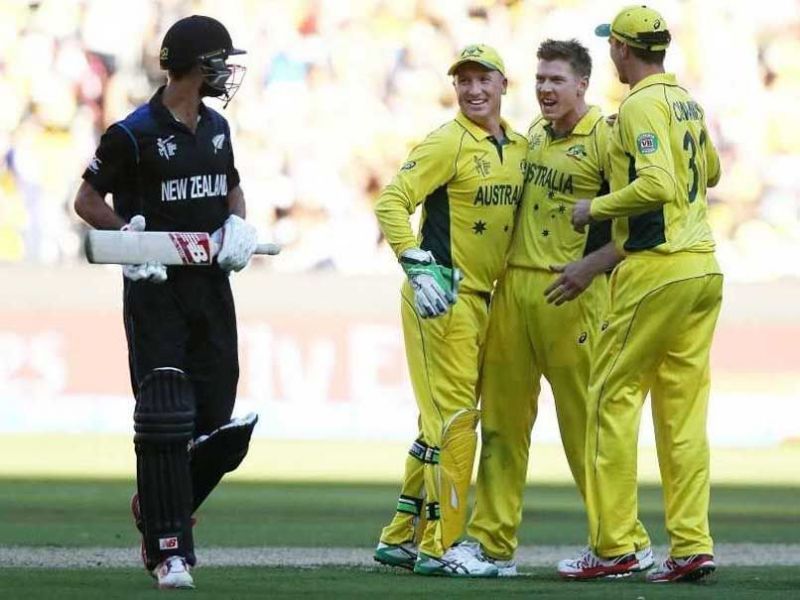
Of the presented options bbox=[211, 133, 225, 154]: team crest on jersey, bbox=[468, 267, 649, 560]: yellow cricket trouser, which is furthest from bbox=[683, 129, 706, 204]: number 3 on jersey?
bbox=[211, 133, 225, 154]: team crest on jersey

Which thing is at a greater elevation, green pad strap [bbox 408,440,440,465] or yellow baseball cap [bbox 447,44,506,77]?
yellow baseball cap [bbox 447,44,506,77]

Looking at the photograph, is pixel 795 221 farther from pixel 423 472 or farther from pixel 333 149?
pixel 423 472

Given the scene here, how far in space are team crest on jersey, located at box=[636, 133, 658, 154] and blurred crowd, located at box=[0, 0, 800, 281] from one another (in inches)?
405

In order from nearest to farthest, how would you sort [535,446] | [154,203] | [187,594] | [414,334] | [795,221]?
[187,594], [154,203], [414,334], [535,446], [795,221]

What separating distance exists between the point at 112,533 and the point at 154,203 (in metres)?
3.01

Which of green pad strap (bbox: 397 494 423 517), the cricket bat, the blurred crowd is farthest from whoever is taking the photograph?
the blurred crowd

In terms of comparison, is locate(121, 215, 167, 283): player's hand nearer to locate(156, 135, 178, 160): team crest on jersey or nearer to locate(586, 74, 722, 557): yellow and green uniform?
locate(156, 135, 178, 160): team crest on jersey

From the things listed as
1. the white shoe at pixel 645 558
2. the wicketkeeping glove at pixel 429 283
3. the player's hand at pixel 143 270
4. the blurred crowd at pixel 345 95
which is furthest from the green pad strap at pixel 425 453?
the blurred crowd at pixel 345 95

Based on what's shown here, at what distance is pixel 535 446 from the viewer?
52.8 feet

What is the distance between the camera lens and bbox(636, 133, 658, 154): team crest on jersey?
657 cm

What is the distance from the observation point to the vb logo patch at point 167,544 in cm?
609

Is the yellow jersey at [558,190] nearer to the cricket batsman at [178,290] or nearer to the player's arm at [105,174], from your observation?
the cricket batsman at [178,290]

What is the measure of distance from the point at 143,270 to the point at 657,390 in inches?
82.4

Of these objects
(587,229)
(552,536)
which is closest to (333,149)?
(552,536)
